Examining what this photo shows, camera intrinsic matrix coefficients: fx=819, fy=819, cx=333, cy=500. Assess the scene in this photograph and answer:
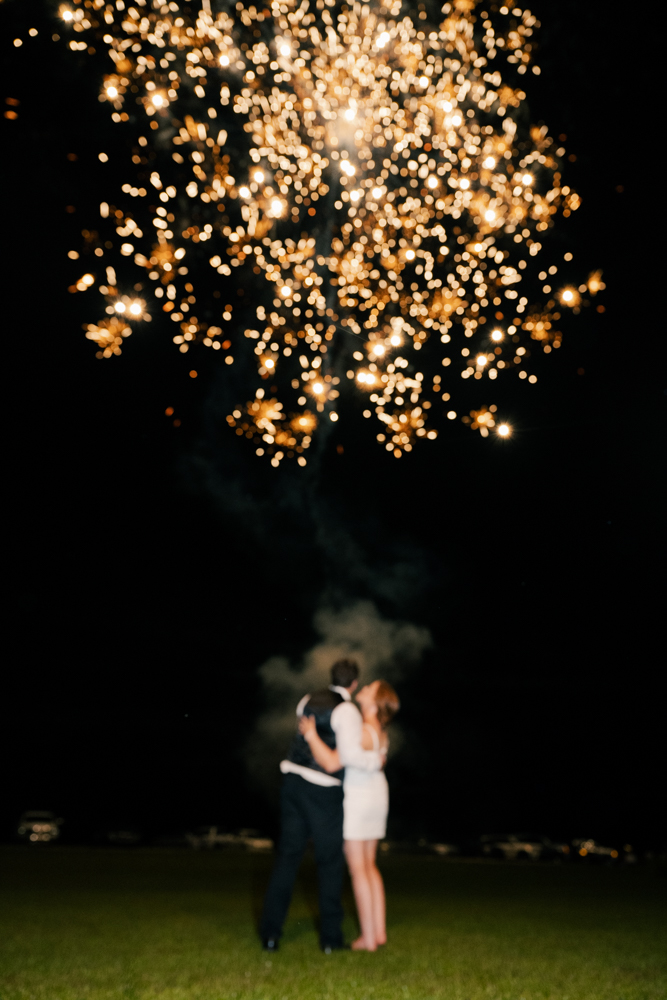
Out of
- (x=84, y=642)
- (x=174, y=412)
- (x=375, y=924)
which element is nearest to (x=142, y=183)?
(x=375, y=924)

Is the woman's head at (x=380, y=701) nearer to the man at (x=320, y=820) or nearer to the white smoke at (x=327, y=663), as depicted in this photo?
the man at (x=320, y=820)

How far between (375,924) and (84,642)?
93.7ft

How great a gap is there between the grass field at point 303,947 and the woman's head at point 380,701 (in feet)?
4.25

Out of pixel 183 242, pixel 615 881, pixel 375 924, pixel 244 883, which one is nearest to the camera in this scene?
pixel 375 924

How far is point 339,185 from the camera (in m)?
6.71

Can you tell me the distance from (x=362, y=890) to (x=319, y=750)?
866mm

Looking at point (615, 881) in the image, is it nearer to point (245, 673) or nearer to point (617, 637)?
point (617, 637)

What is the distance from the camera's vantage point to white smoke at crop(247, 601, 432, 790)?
27656 mm

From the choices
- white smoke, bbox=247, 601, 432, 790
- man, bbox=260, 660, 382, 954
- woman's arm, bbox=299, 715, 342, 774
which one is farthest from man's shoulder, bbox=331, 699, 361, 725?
white smoke, bbox=247, 601, 432, 790

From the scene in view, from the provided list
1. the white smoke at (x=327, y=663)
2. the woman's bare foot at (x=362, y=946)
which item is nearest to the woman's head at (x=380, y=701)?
the woman's bare foot at (x=362, y=946)

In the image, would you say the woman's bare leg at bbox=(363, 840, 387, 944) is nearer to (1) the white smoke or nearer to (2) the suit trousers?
(2) the suit trousers

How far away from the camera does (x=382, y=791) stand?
4.83 meters

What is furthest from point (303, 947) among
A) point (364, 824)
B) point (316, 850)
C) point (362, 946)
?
point (364, 824)

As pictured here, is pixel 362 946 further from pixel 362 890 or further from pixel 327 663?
pixel 327 663
